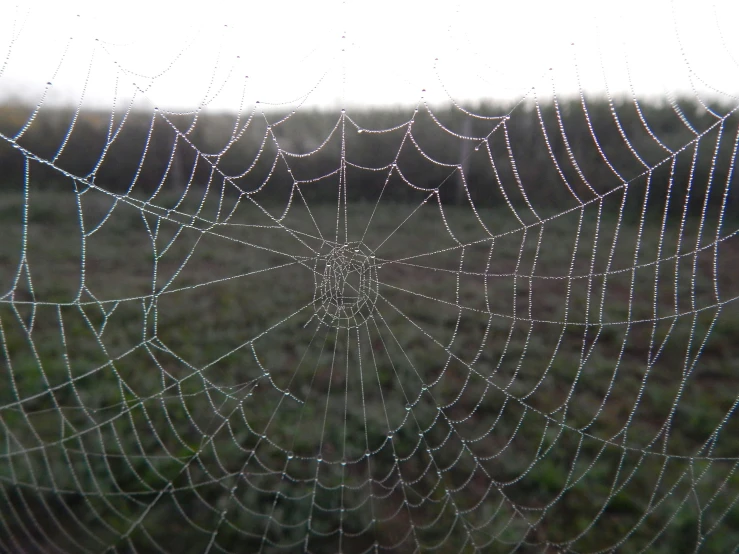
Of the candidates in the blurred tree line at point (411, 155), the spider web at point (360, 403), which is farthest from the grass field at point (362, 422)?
the blurred tree line at point (411, 155)

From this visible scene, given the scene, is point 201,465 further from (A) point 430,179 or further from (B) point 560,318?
(A) point 430,179

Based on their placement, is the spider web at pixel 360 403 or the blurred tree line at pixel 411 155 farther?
the blurred tree line at pixel 411 155

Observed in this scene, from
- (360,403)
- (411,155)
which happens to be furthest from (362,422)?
(411,155)

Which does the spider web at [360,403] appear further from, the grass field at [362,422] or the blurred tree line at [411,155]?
the blurred tree line at [411,155]

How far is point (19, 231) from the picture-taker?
7645 millimetres

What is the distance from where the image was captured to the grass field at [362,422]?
108 inches

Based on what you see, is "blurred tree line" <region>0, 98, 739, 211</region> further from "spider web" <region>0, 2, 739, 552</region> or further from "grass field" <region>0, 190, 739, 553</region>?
"grass field" <region>0, 190, 739, 553</region>

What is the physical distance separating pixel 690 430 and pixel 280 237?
19.3ft

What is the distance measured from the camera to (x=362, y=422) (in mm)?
3523

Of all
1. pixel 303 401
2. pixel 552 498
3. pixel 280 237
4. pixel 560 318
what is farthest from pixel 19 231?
pixel 552 498

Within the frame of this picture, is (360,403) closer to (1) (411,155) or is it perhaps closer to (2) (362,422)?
(2) (362,422)

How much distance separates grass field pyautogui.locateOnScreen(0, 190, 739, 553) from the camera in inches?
108

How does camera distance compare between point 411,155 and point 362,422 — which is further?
point 411,155

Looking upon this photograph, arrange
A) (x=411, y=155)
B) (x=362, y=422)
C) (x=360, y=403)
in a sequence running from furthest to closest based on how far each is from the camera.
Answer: (x=411, y=155) < (x=360, y=403) < (x=362, y=422)
